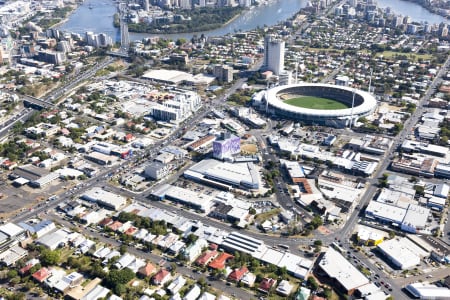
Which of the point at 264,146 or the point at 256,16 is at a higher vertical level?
the point at 256,16

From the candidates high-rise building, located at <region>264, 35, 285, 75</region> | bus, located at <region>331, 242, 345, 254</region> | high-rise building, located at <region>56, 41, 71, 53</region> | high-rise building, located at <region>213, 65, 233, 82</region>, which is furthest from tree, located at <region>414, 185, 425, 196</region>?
high-rise building, located at <region>56, 41, 71, 53</region>

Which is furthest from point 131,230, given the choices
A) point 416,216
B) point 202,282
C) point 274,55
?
point 274,55

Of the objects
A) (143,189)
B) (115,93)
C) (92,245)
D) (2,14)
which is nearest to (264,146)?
(143,189)

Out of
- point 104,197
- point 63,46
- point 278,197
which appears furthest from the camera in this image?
point 63,46

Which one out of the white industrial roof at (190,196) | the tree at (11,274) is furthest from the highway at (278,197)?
the tree at (11,274)

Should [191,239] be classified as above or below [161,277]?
above

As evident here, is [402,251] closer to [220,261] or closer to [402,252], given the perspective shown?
[402,252]

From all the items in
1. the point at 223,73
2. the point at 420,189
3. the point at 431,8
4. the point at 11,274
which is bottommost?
the point at 11,274

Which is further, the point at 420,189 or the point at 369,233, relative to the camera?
the point at 420,189

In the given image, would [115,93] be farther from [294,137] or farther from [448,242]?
[448,242]
